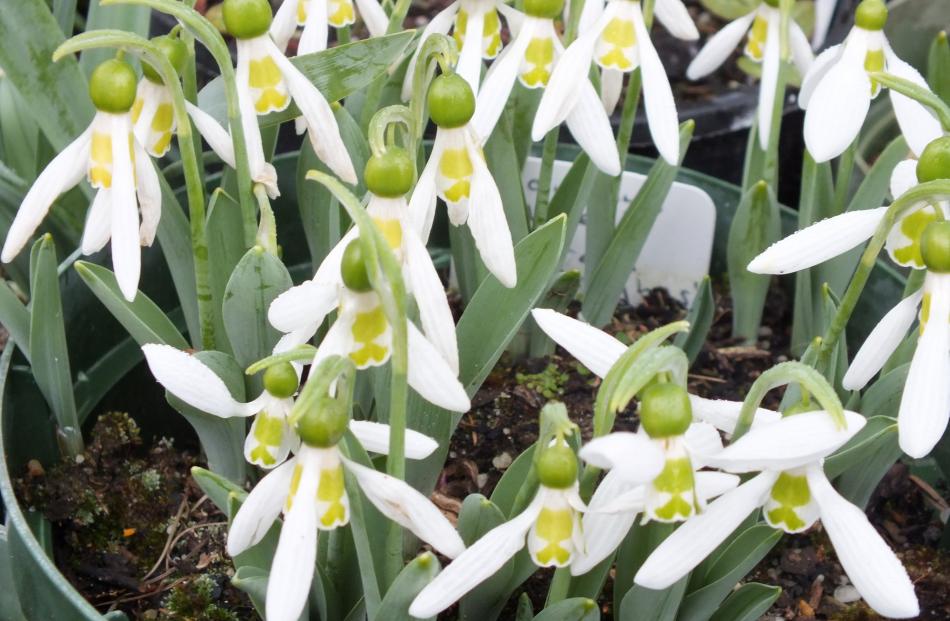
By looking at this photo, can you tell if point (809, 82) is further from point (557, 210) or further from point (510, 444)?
point (510, 444)

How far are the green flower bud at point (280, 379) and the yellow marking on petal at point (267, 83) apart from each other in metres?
0.27

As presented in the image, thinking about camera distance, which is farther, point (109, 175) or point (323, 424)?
point (109, 175)

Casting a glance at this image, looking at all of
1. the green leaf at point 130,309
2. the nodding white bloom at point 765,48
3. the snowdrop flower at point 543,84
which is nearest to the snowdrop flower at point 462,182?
the snowdrop flower at point 543,84

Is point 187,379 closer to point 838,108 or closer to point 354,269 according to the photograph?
point 354,269

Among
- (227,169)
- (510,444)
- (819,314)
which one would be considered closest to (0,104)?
(227,169)

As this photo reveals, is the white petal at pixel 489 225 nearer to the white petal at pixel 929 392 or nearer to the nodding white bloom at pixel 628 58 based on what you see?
the nodding white bloom at pixel 628 58

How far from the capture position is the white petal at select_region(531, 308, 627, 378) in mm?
803

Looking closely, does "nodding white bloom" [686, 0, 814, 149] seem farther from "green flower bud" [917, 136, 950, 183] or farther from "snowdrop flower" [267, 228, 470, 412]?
"snowdrop flower" [267, 228, 470, 412]

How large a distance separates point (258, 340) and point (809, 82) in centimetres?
61

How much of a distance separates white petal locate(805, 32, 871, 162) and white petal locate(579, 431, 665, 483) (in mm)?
448

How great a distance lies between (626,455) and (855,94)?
540 mm

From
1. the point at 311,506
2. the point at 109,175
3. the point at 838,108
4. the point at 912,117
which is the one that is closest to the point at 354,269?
the point at 311,506

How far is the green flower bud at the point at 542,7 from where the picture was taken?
1.04m

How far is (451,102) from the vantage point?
0.87 meters
